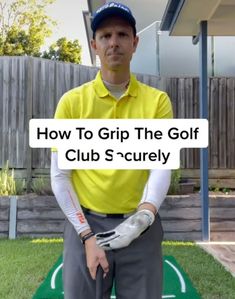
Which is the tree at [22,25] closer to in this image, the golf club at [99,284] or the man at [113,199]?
the man at [113,199]

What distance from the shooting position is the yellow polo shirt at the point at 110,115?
1.52 m

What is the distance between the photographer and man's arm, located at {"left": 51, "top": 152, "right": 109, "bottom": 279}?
144 centimetres

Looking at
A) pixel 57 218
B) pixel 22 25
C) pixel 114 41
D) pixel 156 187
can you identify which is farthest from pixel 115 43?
pixel 22 25

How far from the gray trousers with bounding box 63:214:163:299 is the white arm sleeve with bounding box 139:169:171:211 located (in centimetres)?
9

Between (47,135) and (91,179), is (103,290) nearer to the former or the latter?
(91,179)

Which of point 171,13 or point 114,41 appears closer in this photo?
point 114,41

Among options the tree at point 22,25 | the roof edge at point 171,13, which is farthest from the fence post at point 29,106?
→ the tree at point 22,25

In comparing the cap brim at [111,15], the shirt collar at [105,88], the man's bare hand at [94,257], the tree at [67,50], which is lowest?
the man's bare hand at [94,257]

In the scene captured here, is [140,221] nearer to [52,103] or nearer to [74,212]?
[74,212]

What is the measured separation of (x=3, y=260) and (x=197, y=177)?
3556 millimetres

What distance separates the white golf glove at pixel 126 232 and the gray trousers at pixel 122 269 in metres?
0.05

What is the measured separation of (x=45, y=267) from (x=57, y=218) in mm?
1249

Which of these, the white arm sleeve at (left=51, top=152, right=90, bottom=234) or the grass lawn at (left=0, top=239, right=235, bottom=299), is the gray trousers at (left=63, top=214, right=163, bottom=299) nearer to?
the white arm sleeve at (left=51, top=152, right=90, bottom=234)

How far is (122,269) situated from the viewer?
151cm
